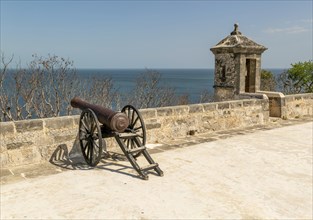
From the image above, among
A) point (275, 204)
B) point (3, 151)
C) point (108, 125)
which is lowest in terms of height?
point (275, 204)

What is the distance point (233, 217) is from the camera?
11.4ft

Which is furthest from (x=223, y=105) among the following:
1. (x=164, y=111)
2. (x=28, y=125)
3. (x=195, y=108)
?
(x=28, y=125)

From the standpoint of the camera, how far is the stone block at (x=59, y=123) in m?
5.46

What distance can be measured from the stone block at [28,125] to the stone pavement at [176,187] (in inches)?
24.7

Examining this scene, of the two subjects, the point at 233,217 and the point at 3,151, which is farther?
the point at 3,151

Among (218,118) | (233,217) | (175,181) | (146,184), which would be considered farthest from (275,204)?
(218,118)

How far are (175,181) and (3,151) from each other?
2834mm

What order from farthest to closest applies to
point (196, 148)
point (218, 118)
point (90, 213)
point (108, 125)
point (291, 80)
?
point (291, 80) < point (218, 118) < point (196, 148) < point (108, 125) < point (90, 213)

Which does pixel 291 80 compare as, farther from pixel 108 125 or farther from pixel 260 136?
pixel 108 125

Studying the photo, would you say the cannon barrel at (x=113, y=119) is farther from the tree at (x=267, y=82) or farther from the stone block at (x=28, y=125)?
the tree at (x=267, y=82)

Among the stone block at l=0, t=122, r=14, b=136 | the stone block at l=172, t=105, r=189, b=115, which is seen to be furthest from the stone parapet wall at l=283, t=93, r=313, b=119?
the stone block at l=0, t=122, r=14, b=136

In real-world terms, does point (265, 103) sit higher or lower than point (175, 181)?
higher

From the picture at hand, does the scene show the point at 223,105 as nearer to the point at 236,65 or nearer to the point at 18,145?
the point at 236,65

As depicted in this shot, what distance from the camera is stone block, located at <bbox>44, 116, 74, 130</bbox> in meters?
5.46
